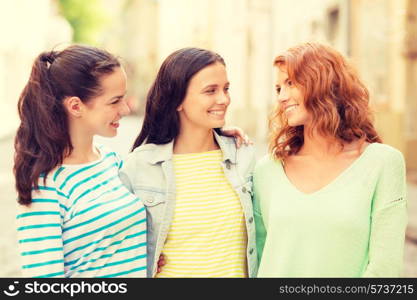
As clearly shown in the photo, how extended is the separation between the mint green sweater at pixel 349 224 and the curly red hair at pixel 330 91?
0.17 meters

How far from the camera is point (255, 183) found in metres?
3.26

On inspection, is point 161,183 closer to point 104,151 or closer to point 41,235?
point 104,151

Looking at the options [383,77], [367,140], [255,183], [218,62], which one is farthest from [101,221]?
[383,77]

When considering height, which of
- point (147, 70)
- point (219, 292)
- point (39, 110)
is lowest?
point (219, 292)

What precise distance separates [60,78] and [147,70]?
62570mm

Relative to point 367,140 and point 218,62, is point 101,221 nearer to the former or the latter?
point 218,62

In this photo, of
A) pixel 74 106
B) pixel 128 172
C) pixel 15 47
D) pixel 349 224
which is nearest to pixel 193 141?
pixel 128 172

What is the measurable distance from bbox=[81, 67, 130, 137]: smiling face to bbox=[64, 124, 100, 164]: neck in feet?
0.12

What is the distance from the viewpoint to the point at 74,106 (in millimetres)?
3023

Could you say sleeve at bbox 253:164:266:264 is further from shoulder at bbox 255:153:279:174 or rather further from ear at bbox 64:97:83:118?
ear at bbox 64:97:83:118

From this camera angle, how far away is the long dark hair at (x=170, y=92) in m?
3.30

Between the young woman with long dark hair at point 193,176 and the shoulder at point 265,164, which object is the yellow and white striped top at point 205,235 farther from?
the shoulder at point 265,164

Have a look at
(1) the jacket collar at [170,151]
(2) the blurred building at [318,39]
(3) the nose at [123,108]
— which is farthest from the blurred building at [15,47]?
(3) the nose at [123,108]

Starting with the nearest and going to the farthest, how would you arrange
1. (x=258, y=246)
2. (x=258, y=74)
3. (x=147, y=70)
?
1. (x=258, y=246)
2. (x=258, y=74)
3. (x=147, y=70)
